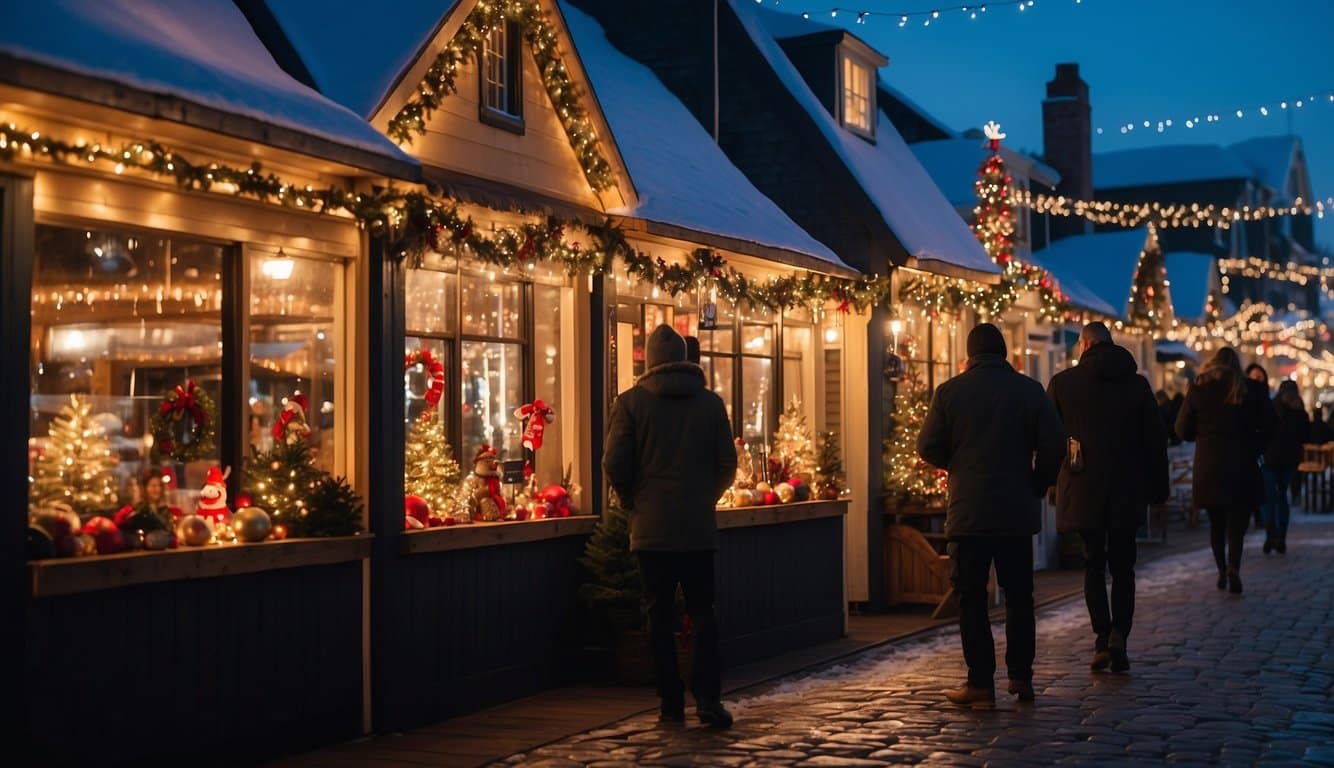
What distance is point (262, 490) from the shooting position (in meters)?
8.48

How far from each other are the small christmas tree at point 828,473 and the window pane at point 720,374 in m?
0.81

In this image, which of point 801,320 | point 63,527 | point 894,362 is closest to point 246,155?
point 63,527

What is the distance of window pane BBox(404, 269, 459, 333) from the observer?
33.2ft

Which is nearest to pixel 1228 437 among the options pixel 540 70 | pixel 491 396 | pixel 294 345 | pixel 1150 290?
pixel 491 396

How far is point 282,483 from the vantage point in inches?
336

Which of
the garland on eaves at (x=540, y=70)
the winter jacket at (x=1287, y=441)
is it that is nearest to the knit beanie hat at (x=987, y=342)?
the garland on eaves at (x=540, y=70)

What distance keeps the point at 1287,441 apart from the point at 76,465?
15.1 metres

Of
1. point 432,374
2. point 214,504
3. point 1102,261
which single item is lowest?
point 214,504

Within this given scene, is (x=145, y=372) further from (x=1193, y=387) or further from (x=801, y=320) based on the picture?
(x=1193, y=387)

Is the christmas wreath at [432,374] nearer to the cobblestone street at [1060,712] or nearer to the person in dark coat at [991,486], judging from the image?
the cobblestone street at [1060,712]

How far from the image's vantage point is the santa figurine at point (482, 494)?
402 inches

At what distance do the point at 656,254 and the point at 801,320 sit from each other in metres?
3.39

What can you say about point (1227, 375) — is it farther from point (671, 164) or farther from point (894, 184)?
point (671, 164)

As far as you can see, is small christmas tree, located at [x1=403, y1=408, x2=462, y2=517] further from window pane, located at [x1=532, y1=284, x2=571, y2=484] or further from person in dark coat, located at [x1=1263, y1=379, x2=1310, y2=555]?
person in dark coat, located at [x1=1263, y1=379, x2=1310, y2=555]
